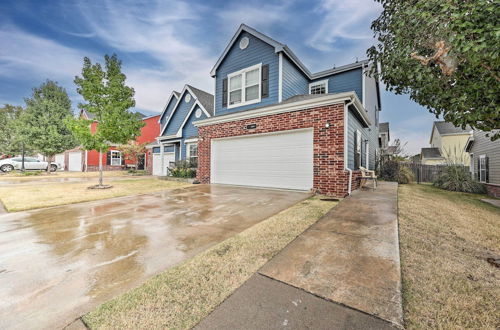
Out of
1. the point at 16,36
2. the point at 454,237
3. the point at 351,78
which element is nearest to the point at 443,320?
the point at 454,237

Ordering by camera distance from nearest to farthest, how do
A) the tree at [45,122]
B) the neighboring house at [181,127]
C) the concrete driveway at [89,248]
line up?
1. the concrete driveway at [89,248]
2. the neighboring house at [181,127]
3. the tree at [45,122]

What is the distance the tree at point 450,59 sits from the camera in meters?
2.13

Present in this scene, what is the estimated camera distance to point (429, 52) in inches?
139

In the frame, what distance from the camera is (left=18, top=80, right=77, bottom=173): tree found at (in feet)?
54.6

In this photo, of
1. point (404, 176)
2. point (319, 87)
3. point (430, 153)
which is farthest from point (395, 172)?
point (430, 153)

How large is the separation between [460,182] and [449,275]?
1181cm

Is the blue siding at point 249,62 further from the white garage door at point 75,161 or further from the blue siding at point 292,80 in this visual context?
the white garage door at point 75,161

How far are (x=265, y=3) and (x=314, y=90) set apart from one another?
5166mm

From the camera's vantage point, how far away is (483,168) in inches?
407

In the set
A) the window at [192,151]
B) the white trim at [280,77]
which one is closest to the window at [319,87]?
the white trim at [280,77]

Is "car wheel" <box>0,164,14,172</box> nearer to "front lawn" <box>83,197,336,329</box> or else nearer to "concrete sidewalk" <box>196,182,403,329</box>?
"front lawn" <box>83,197,336,329</box>

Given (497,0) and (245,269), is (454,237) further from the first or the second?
(245,269)

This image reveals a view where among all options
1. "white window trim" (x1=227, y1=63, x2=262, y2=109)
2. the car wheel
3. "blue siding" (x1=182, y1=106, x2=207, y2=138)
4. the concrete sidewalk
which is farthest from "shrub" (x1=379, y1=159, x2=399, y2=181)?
the car wheel

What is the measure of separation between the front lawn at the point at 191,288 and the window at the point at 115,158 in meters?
26.1
